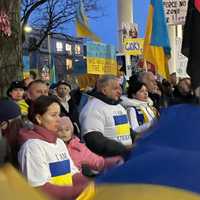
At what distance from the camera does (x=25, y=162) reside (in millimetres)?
3992

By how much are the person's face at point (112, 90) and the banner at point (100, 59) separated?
4.51 m

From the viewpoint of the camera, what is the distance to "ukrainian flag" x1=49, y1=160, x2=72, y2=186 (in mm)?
3989

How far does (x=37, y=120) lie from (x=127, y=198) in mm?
3534

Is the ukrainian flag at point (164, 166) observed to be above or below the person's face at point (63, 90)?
above

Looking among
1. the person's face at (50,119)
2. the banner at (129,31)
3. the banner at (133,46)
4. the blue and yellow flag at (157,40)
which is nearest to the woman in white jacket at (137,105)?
the person's face at (50,119)

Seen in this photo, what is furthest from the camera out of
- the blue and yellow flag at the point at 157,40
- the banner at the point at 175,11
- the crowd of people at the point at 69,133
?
the banner at the point at 175,11

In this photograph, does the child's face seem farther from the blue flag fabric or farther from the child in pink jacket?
the blue flag fabric

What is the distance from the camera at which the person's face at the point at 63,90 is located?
9719 mm

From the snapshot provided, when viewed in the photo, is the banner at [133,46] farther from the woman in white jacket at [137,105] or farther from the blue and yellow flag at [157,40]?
the woman in white jacket at [137,105]

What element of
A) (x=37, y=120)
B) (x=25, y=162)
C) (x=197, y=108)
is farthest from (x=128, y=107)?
(x=197, y=108)

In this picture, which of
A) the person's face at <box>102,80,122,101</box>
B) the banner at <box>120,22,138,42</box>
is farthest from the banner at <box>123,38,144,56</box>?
the person's face at <box>102,80,122,101</box>

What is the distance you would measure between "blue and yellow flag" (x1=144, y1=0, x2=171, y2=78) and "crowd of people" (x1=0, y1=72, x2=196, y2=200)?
276 cm

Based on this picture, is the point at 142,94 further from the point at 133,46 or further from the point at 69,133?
the point at 133,46

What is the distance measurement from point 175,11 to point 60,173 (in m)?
10.5
